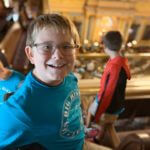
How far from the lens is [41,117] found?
2.93ft

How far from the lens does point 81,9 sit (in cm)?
555

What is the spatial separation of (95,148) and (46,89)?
582 millimetres

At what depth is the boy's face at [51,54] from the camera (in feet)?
2.90

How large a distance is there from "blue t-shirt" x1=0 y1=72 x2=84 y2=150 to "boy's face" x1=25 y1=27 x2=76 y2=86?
0.05m

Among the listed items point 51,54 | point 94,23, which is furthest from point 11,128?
point 94,23

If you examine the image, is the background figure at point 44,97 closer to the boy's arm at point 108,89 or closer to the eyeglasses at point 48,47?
the eyeglasses at point 48,47

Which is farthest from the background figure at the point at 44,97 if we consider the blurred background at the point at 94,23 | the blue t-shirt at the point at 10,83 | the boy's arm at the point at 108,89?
the blurred background at the point at 94,23

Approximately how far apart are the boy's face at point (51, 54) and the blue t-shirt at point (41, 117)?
0.05 meters

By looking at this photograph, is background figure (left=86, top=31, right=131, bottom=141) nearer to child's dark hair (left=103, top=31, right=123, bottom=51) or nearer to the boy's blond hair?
child's dark hair (left=103, top=31, right=123, bottom=51)

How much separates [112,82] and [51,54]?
921mm

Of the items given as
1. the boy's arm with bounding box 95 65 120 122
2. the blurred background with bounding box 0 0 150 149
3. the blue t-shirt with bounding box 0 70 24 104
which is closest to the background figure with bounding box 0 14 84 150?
the blue t-shirt with bounding box 0 70 24 104

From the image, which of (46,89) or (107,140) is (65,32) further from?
(107,140)

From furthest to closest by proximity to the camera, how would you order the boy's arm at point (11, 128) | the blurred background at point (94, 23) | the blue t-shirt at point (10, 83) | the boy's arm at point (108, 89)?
the blurred background at point (94, 23), the boy's arm at point (108, 89), the blue t-shirt at point (10, 83), the boy's arm at point (11, 128)

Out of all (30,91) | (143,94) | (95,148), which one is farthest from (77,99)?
(143,94)
